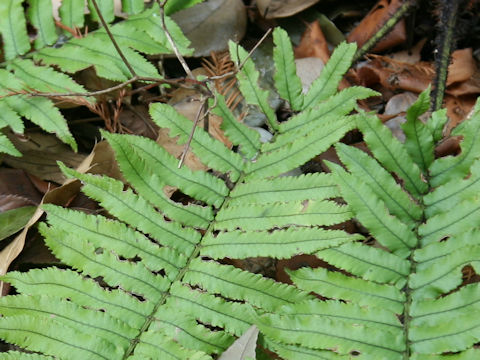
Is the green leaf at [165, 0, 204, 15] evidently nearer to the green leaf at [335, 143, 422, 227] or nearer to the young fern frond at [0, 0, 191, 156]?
the young fern frond at [0, 0, 191, 156]

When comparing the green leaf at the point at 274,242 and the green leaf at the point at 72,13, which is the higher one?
the green leaf at the point at 72,13

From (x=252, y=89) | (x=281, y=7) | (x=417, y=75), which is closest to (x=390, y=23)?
(x=417, y=75)

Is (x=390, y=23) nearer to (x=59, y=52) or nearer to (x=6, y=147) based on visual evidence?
(x=59, y=52)

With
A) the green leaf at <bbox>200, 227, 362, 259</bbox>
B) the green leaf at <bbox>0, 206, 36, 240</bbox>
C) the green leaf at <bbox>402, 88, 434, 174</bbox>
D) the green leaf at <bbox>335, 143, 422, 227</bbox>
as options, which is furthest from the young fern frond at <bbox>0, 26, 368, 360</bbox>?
the green leaf at <bbox>0, 206, 36, 240</bbox>

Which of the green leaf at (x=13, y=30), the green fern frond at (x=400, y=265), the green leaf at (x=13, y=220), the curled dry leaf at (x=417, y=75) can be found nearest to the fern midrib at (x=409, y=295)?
the green fern frond at (x=400, y=265)

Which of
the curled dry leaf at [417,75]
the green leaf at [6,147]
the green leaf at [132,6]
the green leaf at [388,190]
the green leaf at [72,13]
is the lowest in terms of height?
the green leaf at [6,147]

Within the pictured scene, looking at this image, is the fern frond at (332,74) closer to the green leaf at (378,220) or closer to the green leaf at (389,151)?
the green leaf at (389,151)

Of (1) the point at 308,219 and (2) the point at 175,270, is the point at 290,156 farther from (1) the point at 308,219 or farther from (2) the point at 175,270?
(2) the point at 175,270

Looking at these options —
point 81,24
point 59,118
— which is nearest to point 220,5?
point 81,24
